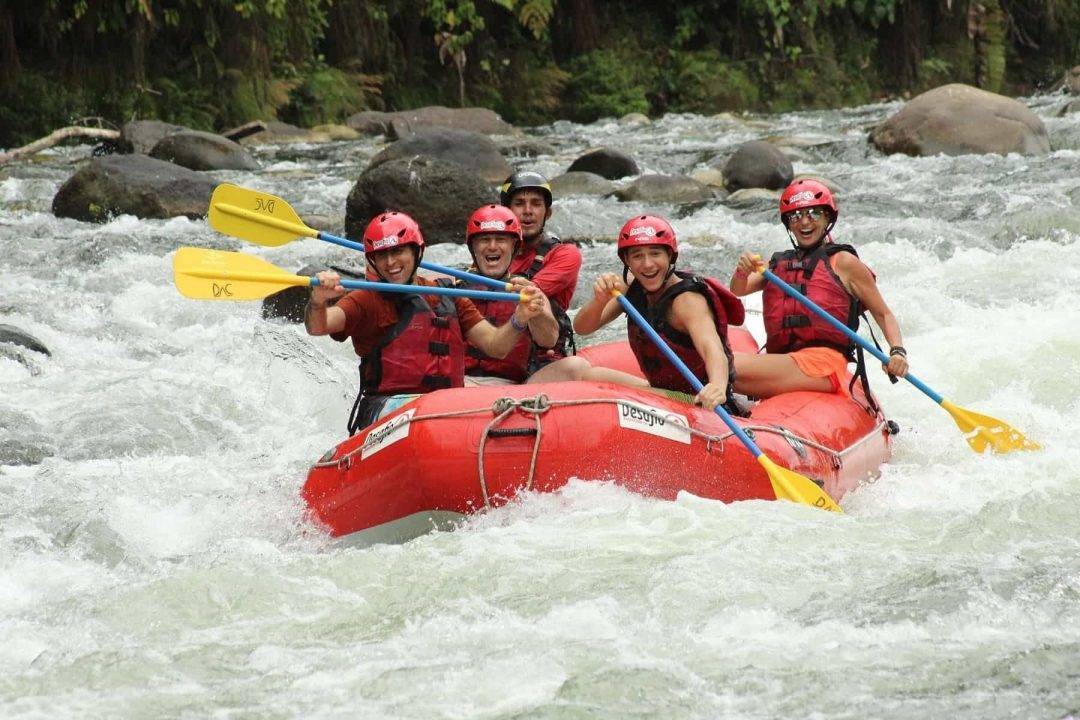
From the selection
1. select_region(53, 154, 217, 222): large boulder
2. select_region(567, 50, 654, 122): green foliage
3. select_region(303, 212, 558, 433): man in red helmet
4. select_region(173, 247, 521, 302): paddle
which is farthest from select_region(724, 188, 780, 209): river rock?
select_region(567, 50, 654, 122): green foliage

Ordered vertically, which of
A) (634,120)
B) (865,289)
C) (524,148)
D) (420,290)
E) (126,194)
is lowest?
(634,120)

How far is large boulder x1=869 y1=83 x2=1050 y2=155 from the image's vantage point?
13.1 m

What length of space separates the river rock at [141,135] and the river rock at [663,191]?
4.58 metres

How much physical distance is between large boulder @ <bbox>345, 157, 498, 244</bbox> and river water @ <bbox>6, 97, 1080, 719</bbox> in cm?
171

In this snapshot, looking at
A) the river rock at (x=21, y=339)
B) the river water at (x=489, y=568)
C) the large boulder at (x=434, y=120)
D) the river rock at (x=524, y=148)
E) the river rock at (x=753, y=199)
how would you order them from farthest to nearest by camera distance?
1. the large boulder at (x=434, y=120)
2. the river rock at (x=524, y=148)
3. the river rock at (x=753, y=199)
4. the river rock at (x=21, y=339)
5. the river water at (x=489, y=568)

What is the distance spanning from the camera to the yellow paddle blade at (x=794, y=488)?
192 inches

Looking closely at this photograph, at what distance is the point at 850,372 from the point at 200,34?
39.5ft

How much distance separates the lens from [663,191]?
39.0 ft

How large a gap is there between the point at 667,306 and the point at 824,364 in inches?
38.3

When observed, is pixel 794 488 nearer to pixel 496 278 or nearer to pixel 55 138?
pixel 496 278

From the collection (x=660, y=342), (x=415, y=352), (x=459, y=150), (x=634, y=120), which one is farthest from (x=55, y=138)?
(x=660, y=342)

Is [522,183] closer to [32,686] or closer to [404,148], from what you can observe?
[32,686]

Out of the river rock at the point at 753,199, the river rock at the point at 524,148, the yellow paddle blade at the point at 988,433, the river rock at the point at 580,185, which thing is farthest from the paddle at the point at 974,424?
the river rock at the point at 524,148

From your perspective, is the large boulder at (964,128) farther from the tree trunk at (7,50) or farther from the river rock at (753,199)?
the tree trunk at (7,50)
